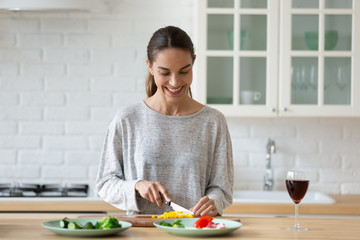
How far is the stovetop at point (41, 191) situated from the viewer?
3.72 metres

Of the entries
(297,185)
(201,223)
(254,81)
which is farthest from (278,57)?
(201,223)

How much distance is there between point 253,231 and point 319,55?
2255 mm

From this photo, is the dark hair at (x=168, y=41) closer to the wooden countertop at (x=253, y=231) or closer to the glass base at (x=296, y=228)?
the wooden countertop at (x=253, y=231)

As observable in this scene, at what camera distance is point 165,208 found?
241 cm

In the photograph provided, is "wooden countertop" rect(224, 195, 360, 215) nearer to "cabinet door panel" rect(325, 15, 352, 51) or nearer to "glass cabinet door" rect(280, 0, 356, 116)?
"glass cabinet door" rect(280, 0, 356, 116)

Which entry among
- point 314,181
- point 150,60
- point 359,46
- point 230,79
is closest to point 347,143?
point 314,181

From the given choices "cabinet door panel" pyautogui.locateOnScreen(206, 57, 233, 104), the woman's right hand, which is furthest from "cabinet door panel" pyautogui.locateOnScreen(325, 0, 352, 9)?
the woman's right hand

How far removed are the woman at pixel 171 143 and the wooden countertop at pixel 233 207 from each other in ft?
3.50

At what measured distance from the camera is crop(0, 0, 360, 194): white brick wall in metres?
4.18

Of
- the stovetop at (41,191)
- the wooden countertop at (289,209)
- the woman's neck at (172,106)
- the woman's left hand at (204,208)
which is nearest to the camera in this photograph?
the woman's left hand at (204,208)

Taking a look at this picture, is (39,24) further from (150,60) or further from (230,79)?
(150,60)

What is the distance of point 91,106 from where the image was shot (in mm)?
4184

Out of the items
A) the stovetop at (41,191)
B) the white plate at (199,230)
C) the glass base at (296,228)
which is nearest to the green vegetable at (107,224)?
the white plate at (199,230)

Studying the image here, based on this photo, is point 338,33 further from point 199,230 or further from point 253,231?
point 199,230
